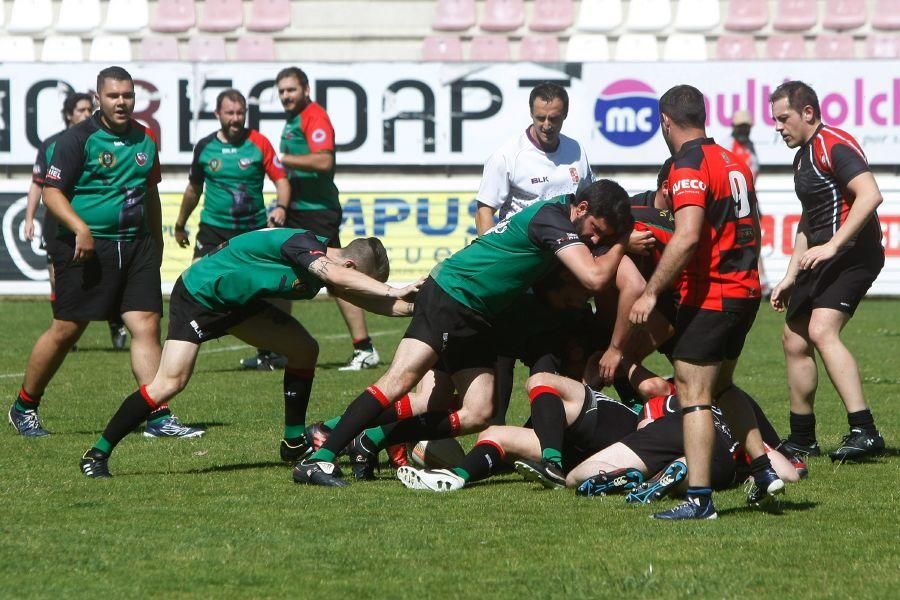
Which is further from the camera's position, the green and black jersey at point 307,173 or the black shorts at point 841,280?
the green and black jersey at point 307,173

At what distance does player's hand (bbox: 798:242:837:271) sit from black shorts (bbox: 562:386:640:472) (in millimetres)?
1157

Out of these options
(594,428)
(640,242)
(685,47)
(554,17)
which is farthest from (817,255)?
(554,17)

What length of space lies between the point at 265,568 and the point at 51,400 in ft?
18.1

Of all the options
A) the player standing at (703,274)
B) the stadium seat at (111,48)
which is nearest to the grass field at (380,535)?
the player standing at (703,274)

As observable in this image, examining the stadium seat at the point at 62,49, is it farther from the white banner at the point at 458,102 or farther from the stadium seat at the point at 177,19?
the white banner at the point at 458,102

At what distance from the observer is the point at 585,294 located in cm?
729

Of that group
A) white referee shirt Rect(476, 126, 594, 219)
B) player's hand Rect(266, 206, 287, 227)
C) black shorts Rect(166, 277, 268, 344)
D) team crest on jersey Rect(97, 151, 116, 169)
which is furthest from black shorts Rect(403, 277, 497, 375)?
player's hand Rect(266, 206, 287, 227)

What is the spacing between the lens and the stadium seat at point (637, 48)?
23.0m

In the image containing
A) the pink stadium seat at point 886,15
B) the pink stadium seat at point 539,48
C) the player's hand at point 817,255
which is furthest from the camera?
the pink stadium seat at point 539,48

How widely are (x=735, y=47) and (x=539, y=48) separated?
309 centimetres

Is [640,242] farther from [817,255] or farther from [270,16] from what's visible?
[270,16]

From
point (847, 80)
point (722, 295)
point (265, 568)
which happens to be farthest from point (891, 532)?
point (847, 80)

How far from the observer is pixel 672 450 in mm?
6762

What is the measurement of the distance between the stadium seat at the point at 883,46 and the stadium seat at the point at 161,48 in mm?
11007
